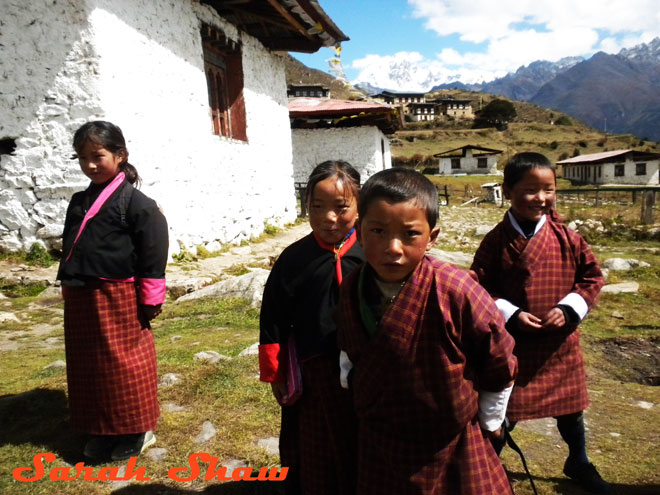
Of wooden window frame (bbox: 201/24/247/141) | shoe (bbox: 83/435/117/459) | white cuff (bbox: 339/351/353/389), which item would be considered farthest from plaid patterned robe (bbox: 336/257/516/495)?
wooden window frame (bbox: 201/24/247/141)

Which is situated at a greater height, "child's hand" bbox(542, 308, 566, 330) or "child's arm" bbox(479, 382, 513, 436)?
"child's hand" bbox(542, 308, 566, 330)

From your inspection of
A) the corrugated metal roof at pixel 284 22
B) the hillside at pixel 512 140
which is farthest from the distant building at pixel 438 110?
the corrugated metal roof at pixel 284 22

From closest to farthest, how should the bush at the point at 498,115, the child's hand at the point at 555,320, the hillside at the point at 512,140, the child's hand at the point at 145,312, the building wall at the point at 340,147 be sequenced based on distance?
the child's hand at the point at 555,320 < the child's hand at the point at 145,312 < the building wall at the point at 340,147 < the hillside at the point at 512,140 < the bush at the point at 498,115

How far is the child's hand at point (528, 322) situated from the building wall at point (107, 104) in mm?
5684

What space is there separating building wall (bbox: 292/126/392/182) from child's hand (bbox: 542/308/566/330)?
15.1 metres

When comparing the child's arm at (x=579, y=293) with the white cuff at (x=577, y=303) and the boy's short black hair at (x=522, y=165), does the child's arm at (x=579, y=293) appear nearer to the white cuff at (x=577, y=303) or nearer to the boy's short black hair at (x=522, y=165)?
the white cuff at (x=577, y=303)

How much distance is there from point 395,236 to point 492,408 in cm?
63

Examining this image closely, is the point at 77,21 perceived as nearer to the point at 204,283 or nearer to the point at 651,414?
the point at 204,283

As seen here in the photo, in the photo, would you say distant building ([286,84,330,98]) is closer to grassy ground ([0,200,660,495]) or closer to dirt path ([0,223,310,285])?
dirt path ([0,223,310,285])

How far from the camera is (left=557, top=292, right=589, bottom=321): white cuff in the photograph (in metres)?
2.00

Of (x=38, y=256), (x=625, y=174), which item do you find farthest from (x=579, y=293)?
(x=625, y=174)

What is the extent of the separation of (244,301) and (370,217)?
4486 mm

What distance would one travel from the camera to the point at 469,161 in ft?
158
